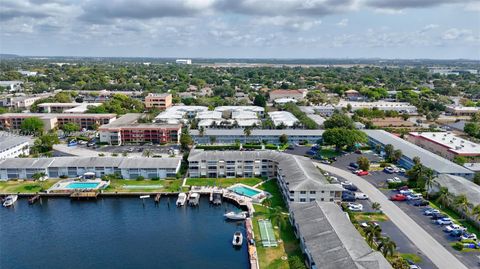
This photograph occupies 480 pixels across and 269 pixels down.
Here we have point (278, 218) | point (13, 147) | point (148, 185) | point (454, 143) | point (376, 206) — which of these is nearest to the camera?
point (278, 218)

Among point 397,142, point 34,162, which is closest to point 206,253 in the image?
point 34,162

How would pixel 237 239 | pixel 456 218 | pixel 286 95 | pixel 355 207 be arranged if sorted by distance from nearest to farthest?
pixel 237 239 < pixel 456 218 < pixel 355 207 < pixel 286 95

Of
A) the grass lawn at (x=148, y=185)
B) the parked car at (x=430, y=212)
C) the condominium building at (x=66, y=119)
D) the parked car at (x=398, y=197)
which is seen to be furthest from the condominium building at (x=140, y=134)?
the parked car at (x=430, y=212)

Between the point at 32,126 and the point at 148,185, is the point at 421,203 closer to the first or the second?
the point at 148,185

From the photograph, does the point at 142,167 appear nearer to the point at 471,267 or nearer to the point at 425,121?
the point at 471,267

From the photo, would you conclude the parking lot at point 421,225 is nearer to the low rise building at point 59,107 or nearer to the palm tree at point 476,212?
the palm tree at point 476,212

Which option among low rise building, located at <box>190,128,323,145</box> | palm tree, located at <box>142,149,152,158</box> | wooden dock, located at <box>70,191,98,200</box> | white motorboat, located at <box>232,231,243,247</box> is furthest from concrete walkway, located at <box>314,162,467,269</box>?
wooden dock, located at <box>70,191,98,200</box>

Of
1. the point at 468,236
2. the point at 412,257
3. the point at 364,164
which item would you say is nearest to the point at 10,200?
the point at 412,257
